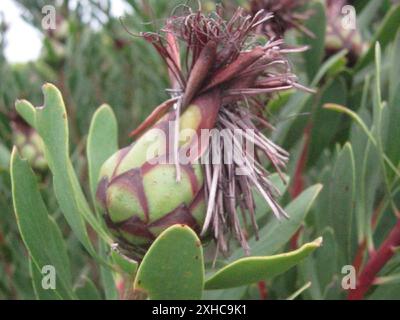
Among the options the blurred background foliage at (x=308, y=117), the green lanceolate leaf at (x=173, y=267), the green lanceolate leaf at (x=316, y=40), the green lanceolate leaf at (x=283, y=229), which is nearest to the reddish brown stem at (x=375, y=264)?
the blurred background foliage at (x=308, y=117)

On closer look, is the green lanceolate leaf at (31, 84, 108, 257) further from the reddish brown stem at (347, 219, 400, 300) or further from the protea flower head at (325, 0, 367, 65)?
the protea flower head at (325, 0, 367, 65)

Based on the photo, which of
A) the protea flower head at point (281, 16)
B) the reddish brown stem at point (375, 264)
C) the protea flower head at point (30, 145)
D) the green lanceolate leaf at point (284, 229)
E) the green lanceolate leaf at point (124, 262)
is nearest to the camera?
the green lanceolate leaf at point (124, 262)

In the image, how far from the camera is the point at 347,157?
1.19m

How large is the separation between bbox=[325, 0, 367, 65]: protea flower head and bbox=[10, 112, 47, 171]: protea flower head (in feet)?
2.33

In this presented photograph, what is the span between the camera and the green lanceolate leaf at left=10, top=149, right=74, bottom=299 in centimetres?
95

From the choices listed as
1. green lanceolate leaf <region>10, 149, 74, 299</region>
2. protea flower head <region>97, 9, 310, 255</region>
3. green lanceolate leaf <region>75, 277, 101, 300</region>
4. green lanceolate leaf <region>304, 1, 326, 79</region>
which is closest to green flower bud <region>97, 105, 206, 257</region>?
protea flower head <region>97, 9, 310, 255</region>

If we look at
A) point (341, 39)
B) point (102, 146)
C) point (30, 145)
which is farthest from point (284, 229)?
point (30, 145)

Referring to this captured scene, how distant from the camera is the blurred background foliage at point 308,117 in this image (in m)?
1.25

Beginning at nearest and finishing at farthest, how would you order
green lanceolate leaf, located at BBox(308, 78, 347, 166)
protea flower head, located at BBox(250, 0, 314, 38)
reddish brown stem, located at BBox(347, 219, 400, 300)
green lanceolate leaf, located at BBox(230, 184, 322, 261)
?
green lanceolate leaf, located at BBox(230, 184, 322, 261), reddish brown stem, located at BBox(347, 219, 400, 300), protea flower head, located at BBox(250, 0, 314, 38), green lanceolate leaf, located at BBox(308, 78, 347, 166)

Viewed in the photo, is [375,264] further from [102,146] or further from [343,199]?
[102,146]

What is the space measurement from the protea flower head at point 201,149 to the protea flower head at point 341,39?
2.27 feet

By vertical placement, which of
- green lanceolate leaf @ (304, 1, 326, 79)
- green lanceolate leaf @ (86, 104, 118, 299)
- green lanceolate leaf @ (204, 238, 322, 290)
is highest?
green lanceolate leaf @ (304, 1, 326, 79)

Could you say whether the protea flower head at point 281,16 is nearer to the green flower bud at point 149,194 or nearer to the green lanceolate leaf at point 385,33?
the green lanceolate leaf at point 385,33

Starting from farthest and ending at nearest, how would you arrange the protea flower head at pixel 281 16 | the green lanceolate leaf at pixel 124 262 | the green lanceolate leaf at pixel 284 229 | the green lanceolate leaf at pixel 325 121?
the green lanceolate leaf at pixel 325 121
the protea flower head at pixel 281 16
the green lanceolate leaf at pixel 284 229
the green lanceolate leaf at pixel 124 262
